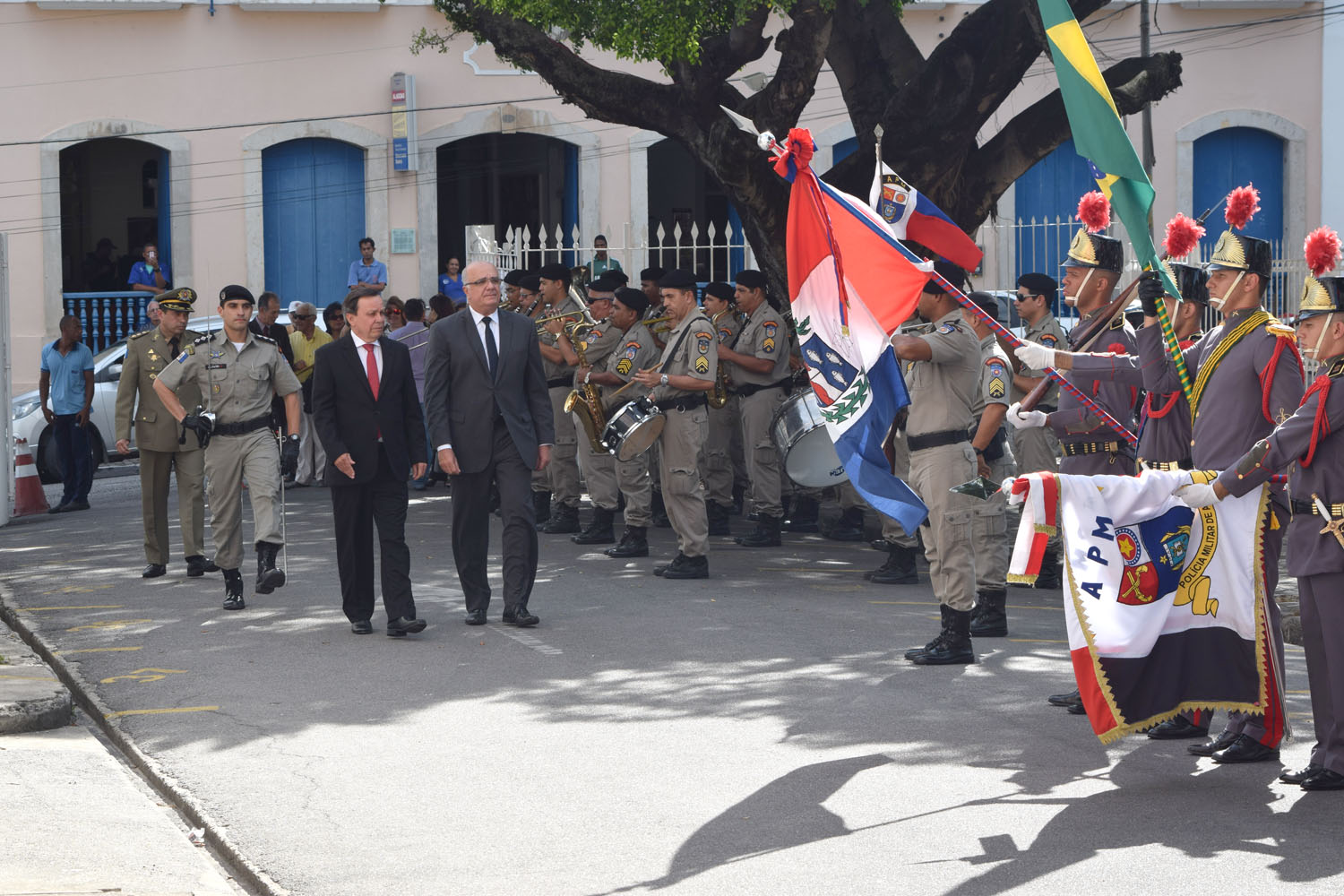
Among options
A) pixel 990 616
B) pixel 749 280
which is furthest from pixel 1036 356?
pixel 749 280

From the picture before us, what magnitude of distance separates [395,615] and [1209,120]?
2226cm

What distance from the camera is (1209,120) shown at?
2811 centimetres

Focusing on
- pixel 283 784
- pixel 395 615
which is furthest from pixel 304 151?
pixel 283 784

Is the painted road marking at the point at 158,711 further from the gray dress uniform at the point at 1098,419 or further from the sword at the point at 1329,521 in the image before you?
the sword at the point at 1329,521

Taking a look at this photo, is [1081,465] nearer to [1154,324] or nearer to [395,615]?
[1154,324]

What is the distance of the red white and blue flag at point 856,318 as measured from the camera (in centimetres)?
792

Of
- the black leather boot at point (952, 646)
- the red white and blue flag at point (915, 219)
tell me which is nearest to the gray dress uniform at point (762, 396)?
the red white and blue flag at point (915, 219)

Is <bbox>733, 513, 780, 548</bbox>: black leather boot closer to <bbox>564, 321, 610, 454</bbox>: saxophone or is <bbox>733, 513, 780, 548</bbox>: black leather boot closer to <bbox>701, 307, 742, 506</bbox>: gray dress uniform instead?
<bbox>701, 307, 742, 506</bbox>: gray dress uniform

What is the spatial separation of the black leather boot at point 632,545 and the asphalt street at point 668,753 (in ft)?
4.38

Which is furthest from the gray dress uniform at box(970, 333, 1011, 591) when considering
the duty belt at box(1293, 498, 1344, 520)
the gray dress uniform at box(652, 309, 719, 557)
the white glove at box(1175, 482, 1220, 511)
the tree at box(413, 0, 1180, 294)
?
the tree at box(413, 0, 1180, 294)

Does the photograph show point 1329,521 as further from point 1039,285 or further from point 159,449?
point 159,449

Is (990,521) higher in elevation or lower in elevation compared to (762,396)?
lower

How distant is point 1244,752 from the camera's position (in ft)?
22.2

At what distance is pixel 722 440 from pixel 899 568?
114 inches
